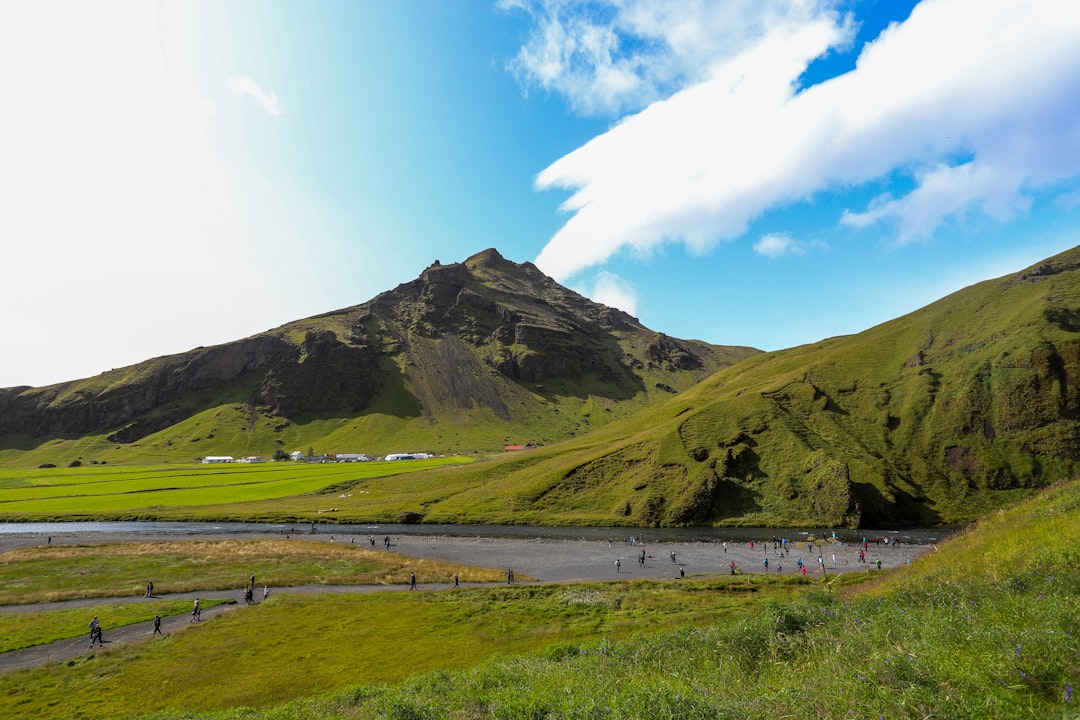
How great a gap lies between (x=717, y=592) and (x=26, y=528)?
152949mm

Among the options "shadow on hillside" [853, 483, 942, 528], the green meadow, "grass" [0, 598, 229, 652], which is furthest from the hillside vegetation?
"grass" [0, 598, 229, 652]

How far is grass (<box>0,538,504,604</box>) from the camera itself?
208 ft

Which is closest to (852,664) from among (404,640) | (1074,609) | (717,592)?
(1074,609)

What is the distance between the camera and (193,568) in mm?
73875

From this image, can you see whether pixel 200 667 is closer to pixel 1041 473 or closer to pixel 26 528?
pixel 26 528

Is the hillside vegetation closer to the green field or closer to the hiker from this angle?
the green field

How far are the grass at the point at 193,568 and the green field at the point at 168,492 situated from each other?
36475mm

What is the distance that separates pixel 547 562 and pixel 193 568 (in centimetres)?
5573

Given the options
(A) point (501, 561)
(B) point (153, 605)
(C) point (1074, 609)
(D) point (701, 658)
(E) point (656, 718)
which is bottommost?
(A) point (501, 561)

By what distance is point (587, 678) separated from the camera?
1552 centimetres

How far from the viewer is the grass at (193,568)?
63.5 meters

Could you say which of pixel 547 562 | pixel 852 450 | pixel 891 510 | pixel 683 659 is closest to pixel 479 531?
pixel 547 562

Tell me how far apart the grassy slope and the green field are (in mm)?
121932

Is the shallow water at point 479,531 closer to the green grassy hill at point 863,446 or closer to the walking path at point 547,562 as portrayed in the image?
the green grassy hill at point 863,446
